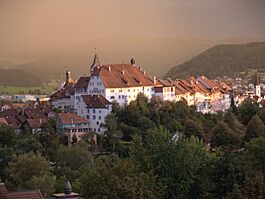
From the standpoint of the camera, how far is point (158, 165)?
36.2 feet

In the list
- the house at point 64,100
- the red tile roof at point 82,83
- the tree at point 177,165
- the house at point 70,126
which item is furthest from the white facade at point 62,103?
the tree at point 177,165

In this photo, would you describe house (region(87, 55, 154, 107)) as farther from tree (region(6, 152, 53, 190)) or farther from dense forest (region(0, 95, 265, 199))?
tree (region(6, 152, 53, 190))

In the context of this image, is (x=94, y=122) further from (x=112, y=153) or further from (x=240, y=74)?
(x=240, y=74)

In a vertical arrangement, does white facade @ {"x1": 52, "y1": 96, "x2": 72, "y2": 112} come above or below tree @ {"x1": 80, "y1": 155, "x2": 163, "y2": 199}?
above

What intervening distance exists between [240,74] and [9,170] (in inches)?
1307

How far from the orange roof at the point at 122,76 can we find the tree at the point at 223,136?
3708 mm

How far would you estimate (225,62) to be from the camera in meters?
50.5

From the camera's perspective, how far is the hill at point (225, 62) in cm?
4736

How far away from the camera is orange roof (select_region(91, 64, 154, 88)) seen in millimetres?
22842

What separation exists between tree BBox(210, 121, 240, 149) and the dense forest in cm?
3

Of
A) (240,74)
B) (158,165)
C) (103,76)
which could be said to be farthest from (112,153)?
(240,74)

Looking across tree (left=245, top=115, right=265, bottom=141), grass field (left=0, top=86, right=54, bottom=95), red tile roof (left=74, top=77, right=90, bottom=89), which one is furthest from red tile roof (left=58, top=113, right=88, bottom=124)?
grass field (left=0, top=86, right=54, bottom=95)

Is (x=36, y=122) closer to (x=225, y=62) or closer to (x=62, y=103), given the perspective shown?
(x=62, y=103)

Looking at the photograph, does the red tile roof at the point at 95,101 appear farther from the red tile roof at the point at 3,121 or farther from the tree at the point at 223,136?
the tree at the point at 223,136
